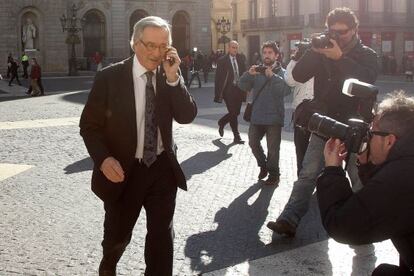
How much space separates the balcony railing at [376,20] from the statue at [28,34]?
19.8 meters

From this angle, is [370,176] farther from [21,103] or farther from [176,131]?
[21,103]

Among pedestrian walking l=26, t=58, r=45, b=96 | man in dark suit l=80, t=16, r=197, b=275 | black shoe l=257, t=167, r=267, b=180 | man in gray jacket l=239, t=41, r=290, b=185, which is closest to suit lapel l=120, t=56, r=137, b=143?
man in dark suit l=80, t=16, r=197, b=275

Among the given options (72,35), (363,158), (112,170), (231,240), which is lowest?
(231,240)

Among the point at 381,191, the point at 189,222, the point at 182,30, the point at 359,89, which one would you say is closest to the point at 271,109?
the point at 189,222

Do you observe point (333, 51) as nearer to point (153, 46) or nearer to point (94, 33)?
point (153, 46)

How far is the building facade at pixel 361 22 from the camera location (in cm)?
4441

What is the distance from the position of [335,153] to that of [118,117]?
1.34m

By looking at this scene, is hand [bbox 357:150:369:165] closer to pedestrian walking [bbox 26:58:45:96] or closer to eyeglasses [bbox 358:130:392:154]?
eyeglasses [bbox 358:130:392:154]

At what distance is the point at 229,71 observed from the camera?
1066 centimetres

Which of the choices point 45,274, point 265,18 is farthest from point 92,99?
point 265,18

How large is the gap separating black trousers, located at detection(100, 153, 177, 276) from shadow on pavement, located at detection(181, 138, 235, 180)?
3.97 metres

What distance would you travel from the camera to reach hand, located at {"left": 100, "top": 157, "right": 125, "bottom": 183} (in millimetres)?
3363

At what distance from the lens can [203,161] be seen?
343 inches

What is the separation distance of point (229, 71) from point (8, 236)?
20.4ft
